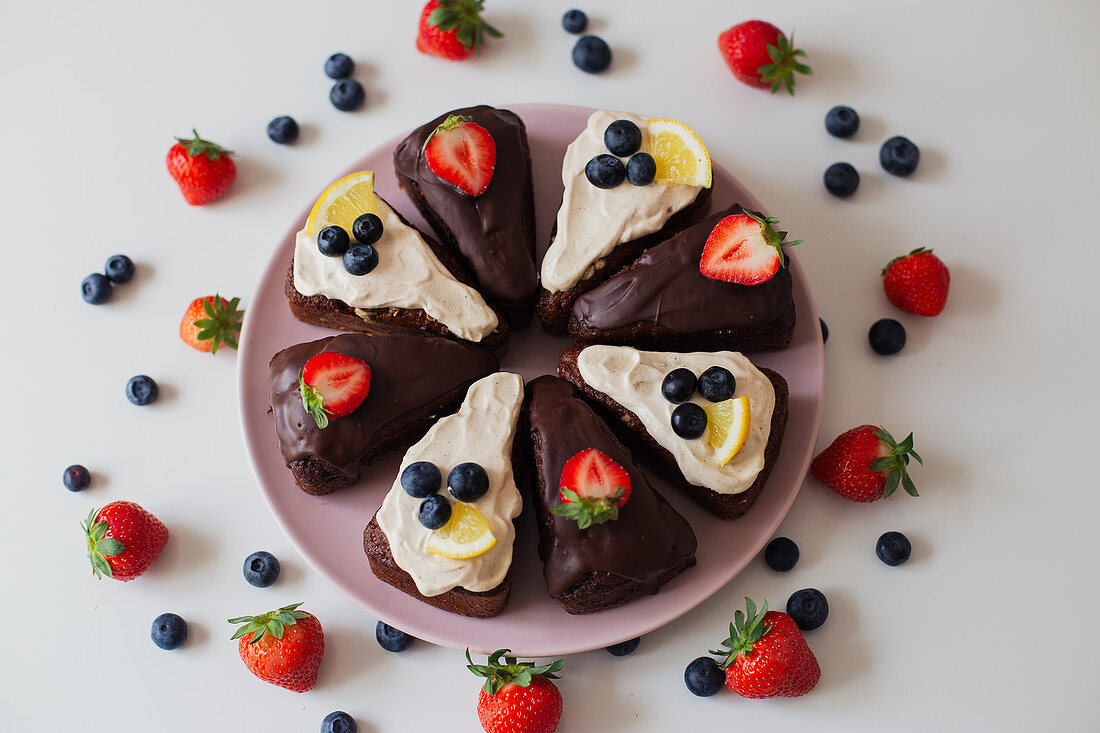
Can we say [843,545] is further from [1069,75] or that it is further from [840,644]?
[1069,75]

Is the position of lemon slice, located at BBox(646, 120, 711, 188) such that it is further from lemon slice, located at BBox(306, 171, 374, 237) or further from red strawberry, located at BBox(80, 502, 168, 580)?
red strawberry, located at BBox(80, 502, 168, 580)

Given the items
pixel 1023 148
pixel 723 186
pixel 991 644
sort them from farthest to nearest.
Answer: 1. pixel 1023 148
2. pixel 723 186
3. pixel 991 644

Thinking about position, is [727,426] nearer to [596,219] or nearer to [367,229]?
[596,219]

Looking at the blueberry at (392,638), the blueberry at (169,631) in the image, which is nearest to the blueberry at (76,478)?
the blueberry at (169,631)

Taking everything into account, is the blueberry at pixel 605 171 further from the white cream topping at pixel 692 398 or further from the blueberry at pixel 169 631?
the blueberry at pixel 169 631

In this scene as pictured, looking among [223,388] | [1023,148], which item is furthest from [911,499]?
[223,388]

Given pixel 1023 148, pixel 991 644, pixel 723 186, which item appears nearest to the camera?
pixel 991 644
